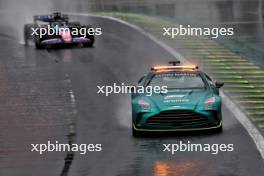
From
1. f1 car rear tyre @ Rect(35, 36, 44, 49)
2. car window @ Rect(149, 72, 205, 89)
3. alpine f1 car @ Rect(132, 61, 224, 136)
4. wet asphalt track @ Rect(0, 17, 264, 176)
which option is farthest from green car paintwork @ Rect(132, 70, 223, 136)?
f1 car rear tyre @ Rect(35, 36, 44, 49)

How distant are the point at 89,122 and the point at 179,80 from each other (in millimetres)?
2415

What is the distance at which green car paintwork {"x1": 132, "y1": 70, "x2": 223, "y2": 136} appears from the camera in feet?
48.7

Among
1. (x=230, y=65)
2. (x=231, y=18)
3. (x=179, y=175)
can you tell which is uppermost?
(x=231, y=18)

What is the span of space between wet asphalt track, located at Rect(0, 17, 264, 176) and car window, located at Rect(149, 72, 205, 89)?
1.16 m

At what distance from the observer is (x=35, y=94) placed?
21578 millimetres

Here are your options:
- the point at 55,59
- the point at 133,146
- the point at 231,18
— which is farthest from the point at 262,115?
the point at 231,18

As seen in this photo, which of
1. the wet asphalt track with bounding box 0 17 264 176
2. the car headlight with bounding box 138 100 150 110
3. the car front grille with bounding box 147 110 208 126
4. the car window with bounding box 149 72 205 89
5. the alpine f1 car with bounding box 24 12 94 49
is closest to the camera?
the wet asphalt track with bounding box 0 17 264 176

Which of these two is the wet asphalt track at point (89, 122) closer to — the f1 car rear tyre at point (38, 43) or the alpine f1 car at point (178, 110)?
the alpine f1 car at point (178, 110)

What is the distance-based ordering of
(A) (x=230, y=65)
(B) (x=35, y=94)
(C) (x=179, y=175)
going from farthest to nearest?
1. (A) (x=230, y=65)
2. (B) (x=35, y=94)
3. (C) (x=179, y=175)

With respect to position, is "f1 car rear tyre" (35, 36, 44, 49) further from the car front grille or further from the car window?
the car front grille

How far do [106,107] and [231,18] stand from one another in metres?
22.5

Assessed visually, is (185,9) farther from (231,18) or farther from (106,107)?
(106,107)

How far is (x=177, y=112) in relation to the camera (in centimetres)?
1484

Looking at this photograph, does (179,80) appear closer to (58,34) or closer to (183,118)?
(183,118)
